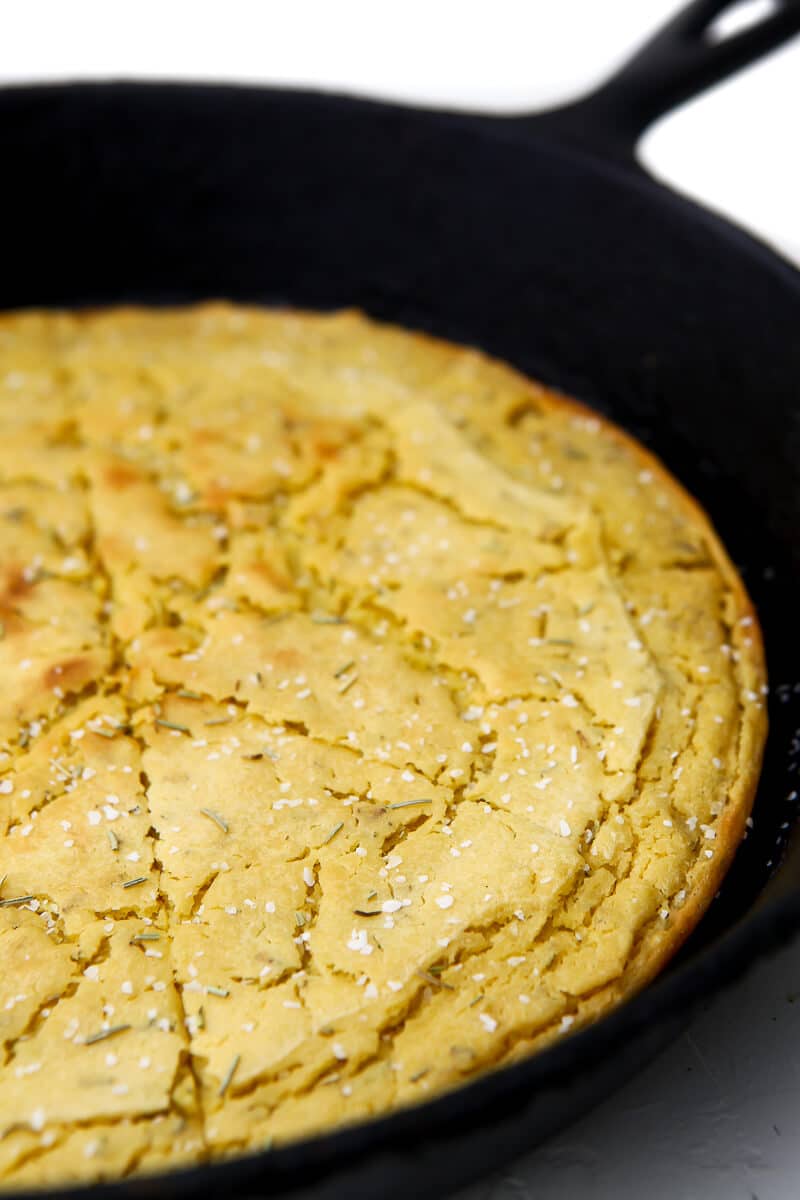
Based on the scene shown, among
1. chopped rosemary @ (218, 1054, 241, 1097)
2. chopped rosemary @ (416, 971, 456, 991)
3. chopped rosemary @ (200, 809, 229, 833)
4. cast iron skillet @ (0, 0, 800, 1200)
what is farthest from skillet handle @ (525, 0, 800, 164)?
chopped rosemary @ (218, 1054, 241, 1097)

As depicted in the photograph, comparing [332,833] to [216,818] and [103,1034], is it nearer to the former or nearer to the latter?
[216,818]

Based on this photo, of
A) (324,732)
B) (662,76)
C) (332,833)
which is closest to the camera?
(332,833)

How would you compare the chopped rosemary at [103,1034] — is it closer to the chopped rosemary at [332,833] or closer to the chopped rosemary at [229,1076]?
the chopped rosemary at [229,1076]

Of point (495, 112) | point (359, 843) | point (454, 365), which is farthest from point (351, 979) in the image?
point (495, 112)

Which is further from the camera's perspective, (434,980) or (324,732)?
(324,732)

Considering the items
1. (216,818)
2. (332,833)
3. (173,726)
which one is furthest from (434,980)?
(173,726)

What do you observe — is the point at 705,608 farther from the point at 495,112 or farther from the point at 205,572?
the point at 495,112

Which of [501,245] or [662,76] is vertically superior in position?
[662,76]
